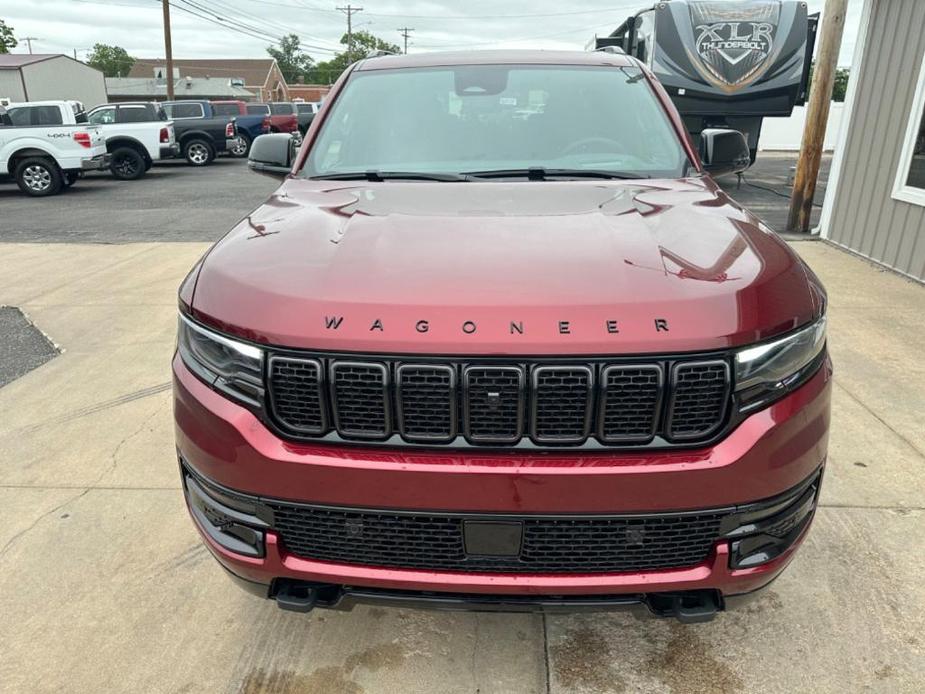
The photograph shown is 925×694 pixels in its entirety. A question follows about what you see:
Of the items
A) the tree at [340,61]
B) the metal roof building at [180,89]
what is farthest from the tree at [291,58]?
the metal roof building at [180,89]

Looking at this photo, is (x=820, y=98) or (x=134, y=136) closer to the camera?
(x=820, y=98)

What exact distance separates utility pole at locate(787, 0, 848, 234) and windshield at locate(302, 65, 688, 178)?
20.7ft

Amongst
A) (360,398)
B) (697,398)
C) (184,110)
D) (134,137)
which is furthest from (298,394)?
(184,110)

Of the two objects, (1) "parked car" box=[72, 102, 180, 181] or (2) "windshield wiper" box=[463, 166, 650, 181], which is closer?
(2) "windshield wiper" box=[463, 166, 650, 181]

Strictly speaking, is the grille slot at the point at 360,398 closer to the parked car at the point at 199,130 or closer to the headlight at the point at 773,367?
the headlight at the point at 773,367

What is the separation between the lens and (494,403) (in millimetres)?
1689

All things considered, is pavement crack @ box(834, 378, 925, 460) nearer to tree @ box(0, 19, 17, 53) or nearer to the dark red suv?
the dark red suv

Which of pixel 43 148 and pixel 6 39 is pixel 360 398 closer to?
pixel 43 148

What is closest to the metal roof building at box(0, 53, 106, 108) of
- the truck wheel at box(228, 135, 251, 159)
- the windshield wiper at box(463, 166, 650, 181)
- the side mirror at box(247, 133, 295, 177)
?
the truck wheel at box(228, 135, 251, 159)

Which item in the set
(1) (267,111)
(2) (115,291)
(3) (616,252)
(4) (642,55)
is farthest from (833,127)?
(3) (616,252)

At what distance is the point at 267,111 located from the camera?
23.7m

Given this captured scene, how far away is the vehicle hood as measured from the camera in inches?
65.6

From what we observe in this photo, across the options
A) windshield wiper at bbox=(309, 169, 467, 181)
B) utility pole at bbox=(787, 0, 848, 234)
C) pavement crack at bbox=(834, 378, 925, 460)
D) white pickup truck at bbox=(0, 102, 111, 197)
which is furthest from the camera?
white pickup truck at bbox=(0, 102, 111, 197)

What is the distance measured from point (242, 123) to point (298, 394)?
22.5 metres
